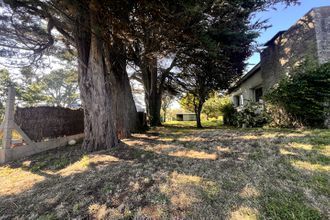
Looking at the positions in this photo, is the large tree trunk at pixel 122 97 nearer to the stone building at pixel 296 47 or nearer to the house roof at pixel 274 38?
the stone building at pixel 296 47

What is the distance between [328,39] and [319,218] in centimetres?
Result: 702

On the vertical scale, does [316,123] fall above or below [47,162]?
above

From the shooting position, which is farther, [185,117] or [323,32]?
[185,117]

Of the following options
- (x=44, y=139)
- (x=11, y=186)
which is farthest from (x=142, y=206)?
(x=44, y=139)

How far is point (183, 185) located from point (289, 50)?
323 inches

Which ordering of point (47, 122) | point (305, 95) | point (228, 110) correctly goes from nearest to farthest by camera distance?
point (305, 95) < point (47, 122) < point (228, 110)

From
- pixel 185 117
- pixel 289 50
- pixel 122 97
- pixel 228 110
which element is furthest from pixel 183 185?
pixel 185 117

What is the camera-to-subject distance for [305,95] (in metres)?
6.16

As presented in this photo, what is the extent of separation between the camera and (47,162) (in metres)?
4.64

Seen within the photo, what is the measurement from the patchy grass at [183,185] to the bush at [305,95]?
2.24m

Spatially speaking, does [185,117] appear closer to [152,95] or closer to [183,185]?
[152,95]

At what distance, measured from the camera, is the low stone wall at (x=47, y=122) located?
→ 5.71m

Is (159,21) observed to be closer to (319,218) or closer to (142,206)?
(142,206)

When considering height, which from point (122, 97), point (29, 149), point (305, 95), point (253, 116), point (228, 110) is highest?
point (122, 97)
